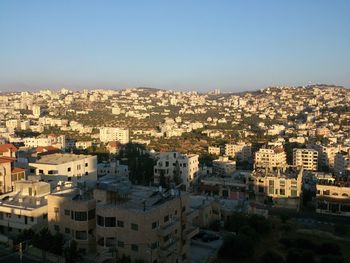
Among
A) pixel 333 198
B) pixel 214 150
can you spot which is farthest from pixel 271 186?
pixel 214 150

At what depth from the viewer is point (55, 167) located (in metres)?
24.1

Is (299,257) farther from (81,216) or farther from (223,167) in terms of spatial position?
(223,167)

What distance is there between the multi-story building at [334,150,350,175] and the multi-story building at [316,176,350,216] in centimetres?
893

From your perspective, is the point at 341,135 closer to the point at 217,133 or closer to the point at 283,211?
the point at 217,133

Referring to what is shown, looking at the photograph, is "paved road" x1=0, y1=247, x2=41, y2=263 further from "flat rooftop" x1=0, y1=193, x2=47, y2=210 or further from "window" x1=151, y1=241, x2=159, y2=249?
"window" x1=151, y1=241, x2=159, y2=249

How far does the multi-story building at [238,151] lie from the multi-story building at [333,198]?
20.7 metres

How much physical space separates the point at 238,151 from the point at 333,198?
22.1 metres

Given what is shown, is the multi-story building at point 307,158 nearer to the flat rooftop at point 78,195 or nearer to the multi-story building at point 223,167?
the multi-story building at point 223,167

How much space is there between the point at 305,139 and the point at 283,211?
34083 mm

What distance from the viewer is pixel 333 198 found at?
27453 millimetres

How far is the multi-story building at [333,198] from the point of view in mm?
26875

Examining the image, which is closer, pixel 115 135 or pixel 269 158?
pixel 269 158

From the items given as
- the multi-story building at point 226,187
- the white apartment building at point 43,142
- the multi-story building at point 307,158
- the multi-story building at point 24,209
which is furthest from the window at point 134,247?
the white apartment building at point 43,142

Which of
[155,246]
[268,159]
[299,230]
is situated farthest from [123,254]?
[268,159]
